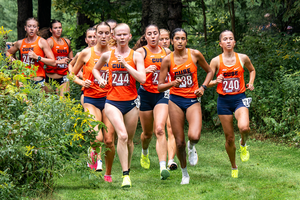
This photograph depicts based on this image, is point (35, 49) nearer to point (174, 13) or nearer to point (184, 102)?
point (174, 13)

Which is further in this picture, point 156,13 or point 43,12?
point 43,12

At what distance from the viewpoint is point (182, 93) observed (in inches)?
278

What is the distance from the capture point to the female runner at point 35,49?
10117mm

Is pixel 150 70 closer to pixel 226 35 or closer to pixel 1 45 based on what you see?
pixel 226 35

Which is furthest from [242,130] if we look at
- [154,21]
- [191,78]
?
[154,21]

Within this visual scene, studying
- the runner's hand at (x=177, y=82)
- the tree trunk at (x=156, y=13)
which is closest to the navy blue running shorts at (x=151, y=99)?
the runner's hand at (x=177, y=82)

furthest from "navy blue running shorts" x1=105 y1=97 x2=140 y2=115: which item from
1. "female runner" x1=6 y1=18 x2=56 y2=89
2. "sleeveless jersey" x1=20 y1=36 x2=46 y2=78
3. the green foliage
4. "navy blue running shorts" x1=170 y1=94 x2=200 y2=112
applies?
"sleeveless jersey" x1=20 y1=36 x2=46 y2=78

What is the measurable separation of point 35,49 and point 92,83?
317 cm

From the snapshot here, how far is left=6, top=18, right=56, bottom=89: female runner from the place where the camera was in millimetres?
10117

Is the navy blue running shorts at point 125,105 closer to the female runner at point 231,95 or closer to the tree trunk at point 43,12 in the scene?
the female runner at point 231,95

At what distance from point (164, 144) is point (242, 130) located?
1401mm

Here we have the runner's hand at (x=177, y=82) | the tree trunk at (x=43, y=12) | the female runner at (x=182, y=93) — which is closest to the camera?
the runner's hand at (x=177, y=82)

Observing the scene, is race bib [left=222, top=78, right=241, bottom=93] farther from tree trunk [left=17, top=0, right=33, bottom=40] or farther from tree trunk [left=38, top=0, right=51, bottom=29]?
tree trunk [left=38, top=0, right=51, bottom=29]

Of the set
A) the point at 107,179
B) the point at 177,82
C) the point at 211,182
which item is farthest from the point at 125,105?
the point at 211,182
